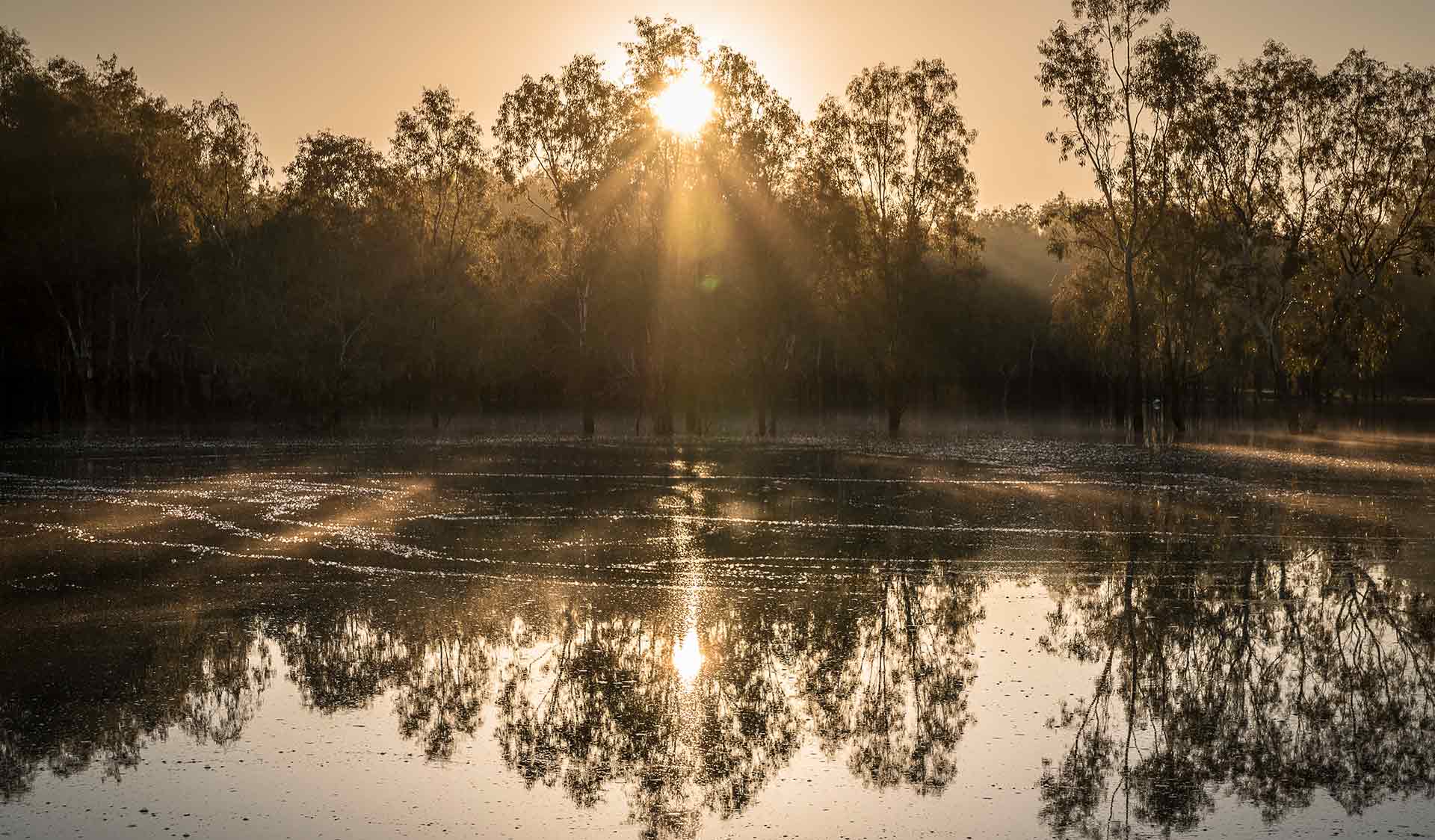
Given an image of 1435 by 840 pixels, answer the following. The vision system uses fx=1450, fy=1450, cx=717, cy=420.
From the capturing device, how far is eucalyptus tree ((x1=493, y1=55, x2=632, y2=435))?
65.1m

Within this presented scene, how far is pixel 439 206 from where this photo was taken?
75062 millimetres

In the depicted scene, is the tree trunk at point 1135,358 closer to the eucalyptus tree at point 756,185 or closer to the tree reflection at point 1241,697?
the eucalyptus tree at point 756,185

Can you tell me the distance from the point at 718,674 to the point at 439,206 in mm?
66366

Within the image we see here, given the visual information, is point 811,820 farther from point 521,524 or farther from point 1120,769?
point 521,524

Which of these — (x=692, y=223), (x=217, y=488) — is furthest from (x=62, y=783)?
(x=692, y=223)

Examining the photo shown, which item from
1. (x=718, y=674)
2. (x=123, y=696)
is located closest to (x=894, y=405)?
(x=718, y=674)

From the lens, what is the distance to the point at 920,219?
70125 millimetres

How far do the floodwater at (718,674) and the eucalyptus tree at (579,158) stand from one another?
41333 millimetres

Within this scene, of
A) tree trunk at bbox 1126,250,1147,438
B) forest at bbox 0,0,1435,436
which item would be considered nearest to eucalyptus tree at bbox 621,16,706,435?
forest at bbox 0,0,1435,436

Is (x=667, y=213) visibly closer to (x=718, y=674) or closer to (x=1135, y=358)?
(x=1135, y=358)

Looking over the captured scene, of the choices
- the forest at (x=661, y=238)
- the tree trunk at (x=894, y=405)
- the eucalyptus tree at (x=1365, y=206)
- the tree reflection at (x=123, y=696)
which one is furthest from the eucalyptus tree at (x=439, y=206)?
the tree reflection at (x=123, y=696)

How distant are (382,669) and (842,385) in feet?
343

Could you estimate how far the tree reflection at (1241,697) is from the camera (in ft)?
27.8

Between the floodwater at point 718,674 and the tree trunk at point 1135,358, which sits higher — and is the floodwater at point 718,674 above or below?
below
